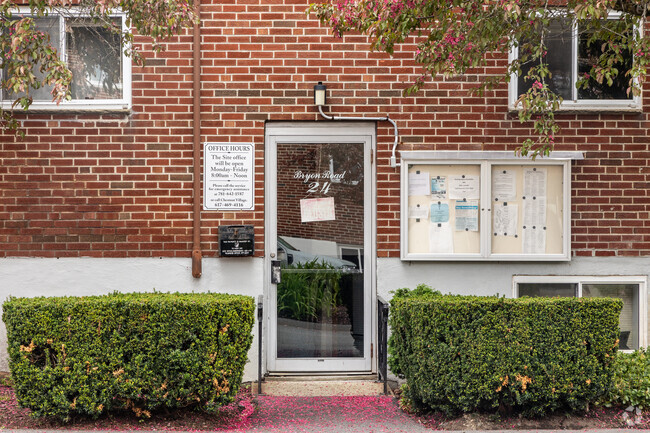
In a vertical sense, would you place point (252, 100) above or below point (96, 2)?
below

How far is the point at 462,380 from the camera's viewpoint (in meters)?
5.42

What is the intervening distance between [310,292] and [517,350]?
8.23 feet

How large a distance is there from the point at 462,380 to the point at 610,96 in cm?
375

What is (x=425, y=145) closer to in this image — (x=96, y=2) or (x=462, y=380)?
(x=462, y=380)

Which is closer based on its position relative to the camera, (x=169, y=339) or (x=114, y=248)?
(x=169, y=339)

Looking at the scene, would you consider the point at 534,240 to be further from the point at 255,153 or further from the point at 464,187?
the point at 255,153

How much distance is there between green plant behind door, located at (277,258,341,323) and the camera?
7.17m

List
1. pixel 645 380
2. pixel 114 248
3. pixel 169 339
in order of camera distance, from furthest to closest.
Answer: pixel 114 248, pixel 645 380, pixel 169 339

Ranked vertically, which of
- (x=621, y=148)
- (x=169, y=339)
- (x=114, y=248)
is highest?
(x=621, y=148)

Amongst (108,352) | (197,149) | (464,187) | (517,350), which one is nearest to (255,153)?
(197,149)

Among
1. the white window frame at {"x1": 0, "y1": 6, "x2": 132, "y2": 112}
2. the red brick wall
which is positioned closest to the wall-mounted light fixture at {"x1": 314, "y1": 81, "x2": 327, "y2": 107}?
the red brick wall

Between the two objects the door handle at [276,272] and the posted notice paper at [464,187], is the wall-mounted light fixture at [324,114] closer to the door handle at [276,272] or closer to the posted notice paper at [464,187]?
the posted notice paper at [464,187]

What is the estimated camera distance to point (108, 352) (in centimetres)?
523

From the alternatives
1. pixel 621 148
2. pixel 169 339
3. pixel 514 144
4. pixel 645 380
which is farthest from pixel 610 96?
pixel 169 339
